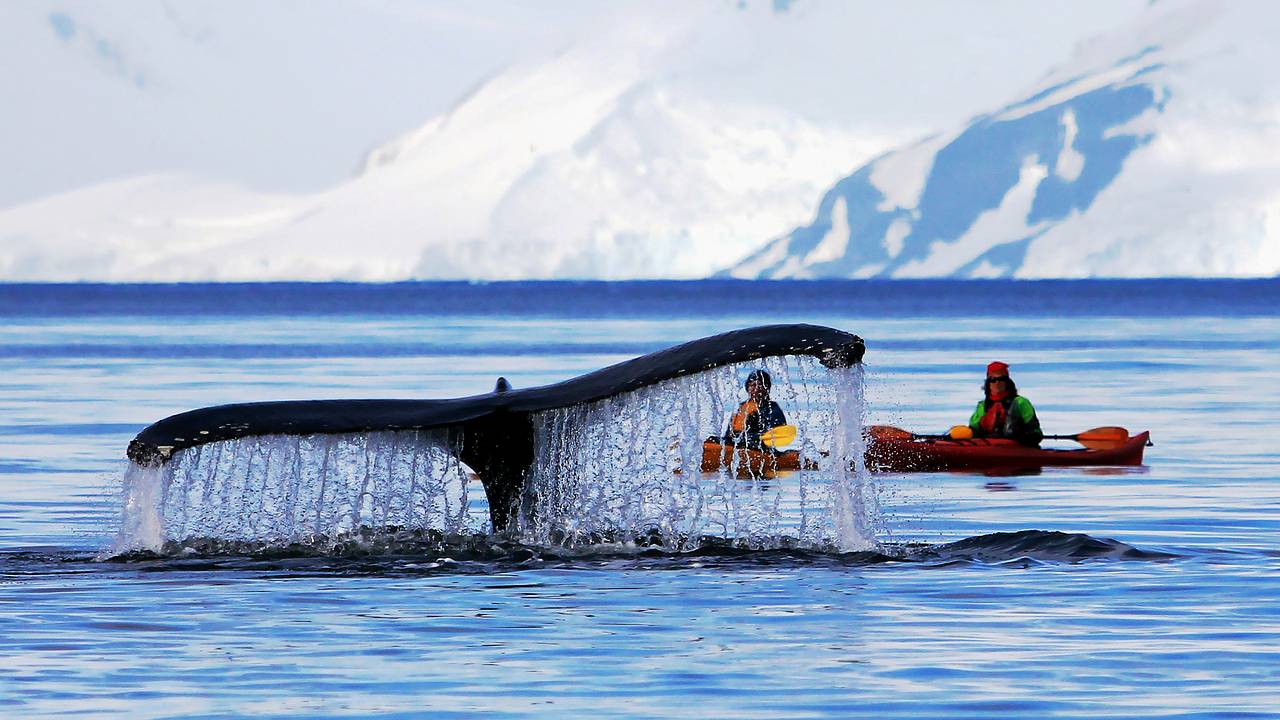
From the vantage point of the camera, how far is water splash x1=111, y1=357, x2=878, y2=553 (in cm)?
1017

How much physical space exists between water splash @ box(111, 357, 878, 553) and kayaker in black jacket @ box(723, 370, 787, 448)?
0.36 meters

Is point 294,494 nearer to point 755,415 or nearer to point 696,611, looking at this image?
point 696,611

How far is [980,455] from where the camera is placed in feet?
→ 69.3

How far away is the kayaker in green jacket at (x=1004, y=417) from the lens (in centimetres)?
2158

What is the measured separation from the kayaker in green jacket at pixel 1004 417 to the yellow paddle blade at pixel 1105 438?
538mm

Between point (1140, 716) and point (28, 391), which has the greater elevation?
point (28, 391)

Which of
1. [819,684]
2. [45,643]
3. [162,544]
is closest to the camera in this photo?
[819,684]

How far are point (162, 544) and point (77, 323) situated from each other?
249 ft

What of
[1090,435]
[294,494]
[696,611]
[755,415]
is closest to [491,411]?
[696,611]

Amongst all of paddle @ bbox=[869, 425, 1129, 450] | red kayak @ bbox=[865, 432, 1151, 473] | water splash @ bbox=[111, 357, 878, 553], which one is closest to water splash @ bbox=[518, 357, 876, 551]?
water splash @ bbox=[111, 357, 878, 553]

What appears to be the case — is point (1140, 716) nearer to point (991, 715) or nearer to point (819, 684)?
point (991, 715)

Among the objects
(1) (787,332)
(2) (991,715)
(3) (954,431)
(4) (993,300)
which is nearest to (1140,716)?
(2) (991,715)

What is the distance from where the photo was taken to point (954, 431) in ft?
71.4

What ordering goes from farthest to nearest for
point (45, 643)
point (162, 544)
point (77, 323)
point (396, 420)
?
point (77, 323), point (162, 544), point (396, 420), point (45, 643)
